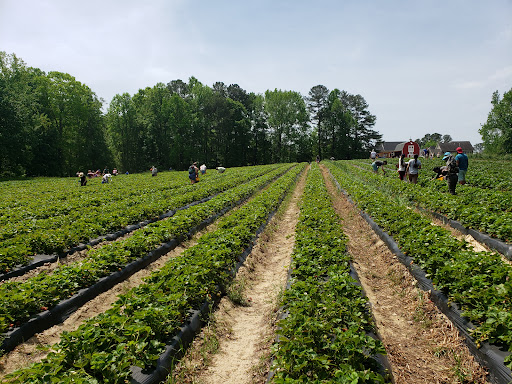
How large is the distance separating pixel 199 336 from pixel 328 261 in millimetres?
2910

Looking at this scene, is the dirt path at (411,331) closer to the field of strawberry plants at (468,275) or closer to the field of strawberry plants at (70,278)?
the field of strawberry plants at (468,275)

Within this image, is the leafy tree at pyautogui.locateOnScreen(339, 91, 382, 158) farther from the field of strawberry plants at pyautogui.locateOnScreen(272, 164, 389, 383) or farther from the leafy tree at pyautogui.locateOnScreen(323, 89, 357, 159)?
the field of strawberry plants at pyautogui.locateOnScreen(272, 164, 389, 383)

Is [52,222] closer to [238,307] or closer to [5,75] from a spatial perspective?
[238,307]

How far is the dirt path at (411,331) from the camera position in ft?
11.9

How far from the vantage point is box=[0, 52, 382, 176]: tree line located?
1882 inches

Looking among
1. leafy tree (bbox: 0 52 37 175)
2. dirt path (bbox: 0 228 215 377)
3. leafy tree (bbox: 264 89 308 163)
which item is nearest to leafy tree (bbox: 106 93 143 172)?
leafy tree (bbox: 0 52 37 175)

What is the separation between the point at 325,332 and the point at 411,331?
7.07 ft

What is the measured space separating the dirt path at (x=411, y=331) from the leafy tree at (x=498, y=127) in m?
75.3

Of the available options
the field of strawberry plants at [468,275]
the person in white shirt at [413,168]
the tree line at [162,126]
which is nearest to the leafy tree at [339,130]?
the tree line at [162,126]

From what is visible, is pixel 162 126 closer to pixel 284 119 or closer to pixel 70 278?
pixel 284 119

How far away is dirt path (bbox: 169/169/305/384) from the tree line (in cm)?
5031

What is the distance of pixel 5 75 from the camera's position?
50625 millimetres

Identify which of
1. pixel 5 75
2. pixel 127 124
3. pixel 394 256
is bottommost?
pixel 394 256

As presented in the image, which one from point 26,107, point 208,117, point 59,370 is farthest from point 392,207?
point 208,117
